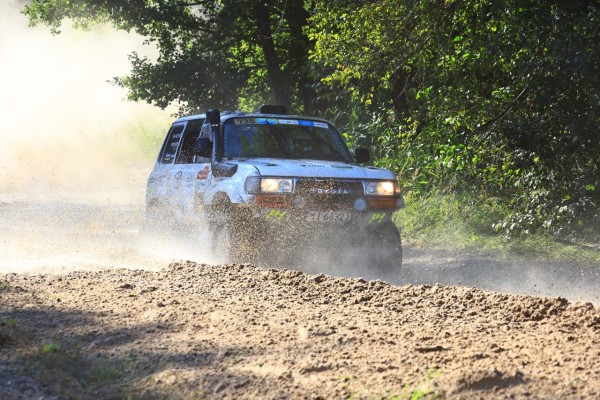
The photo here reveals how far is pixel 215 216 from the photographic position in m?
10.9

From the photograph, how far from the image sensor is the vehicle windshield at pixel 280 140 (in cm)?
1146

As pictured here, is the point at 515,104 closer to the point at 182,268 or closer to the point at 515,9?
the point at 515,9

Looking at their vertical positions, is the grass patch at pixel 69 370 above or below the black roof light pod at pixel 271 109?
below

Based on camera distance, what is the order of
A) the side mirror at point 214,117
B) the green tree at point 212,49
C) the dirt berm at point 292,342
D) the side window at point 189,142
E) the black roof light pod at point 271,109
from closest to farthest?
1. the dirt berm at point 292,342
2. the side mirror at point 214,117
3. the black roof light pod at point 271,109
4. the side window at point 189,142
5. the green tree at point 212,49

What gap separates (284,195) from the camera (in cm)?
1024

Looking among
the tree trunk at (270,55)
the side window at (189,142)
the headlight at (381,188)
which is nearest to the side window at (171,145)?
the side window at (189,142)

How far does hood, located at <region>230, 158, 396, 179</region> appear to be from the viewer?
10328 millimetres

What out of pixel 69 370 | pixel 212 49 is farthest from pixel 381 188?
pixel 212 49

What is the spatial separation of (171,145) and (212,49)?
35.8 ft

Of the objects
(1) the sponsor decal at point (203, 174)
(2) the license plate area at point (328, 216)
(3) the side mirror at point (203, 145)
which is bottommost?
(2) the license plate area at point (328, 216)

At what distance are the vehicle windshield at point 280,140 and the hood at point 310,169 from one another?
33 centimetres

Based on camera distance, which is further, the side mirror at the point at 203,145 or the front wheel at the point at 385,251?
the side mirror at the point at 203,145

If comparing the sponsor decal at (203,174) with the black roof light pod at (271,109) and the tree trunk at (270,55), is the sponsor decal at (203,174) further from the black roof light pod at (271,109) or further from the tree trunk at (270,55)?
the tree trunk at (270,55)

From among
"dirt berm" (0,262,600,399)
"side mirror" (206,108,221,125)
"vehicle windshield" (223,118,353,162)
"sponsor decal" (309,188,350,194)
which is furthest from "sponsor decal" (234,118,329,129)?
"dirt berm" (0,262,600,399)
